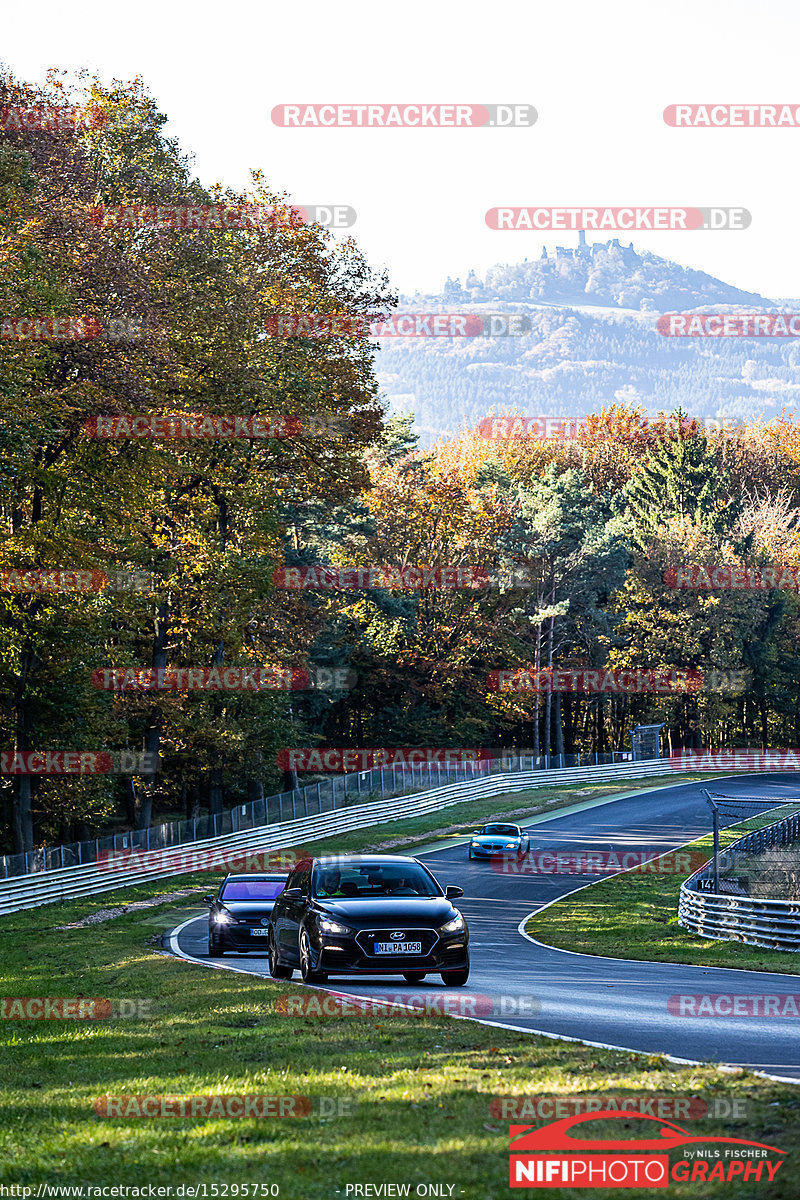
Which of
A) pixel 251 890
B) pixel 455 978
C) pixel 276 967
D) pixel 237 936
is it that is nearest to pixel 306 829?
pixel 251 890

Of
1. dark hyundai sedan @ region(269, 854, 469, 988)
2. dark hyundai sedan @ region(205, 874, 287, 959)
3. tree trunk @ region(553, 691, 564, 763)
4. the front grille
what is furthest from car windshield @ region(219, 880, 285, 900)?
tree trunk @ region(553, 691, 564, 763)

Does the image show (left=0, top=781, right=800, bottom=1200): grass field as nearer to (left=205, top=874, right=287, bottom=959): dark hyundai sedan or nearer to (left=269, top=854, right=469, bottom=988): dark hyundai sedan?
(left=269, top=854, right=469, bottom=988): dark hyundai sedan

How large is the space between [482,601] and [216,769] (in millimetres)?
30003

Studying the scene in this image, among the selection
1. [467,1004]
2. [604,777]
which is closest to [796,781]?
[604,777]

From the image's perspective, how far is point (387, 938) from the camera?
46.8ft

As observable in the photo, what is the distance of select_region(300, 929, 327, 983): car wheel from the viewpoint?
48.1 feet

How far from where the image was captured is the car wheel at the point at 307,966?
14.7 metres

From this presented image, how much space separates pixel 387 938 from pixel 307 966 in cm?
117

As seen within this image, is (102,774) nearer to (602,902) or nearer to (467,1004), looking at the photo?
(602,902)

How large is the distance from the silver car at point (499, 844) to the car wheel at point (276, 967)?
85.4ft

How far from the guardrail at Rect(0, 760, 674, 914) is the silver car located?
22.3 feet

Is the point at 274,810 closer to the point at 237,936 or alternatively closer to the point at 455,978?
the point at 237,936

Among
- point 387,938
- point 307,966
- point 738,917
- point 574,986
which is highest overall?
point 387,938

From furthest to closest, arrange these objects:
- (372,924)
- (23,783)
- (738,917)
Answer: (23,783), (738,917), (372,924)
